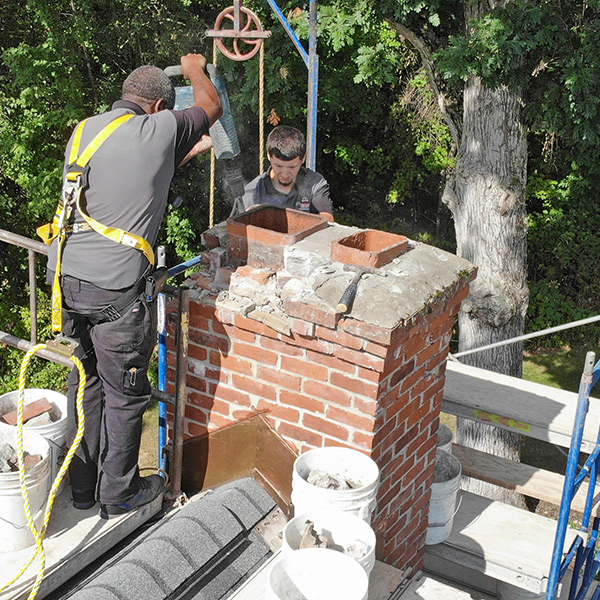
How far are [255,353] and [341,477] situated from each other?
0.69 meters

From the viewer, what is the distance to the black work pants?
3.13m

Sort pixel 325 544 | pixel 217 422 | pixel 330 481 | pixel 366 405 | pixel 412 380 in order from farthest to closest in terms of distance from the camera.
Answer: pixel 217 422
pixel 412 380
pixel 366 405
pixel 330 481
pixel 325 544

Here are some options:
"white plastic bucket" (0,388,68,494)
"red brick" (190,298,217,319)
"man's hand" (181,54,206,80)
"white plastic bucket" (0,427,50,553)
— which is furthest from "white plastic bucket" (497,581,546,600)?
"man's hand" (181,54,206,80)

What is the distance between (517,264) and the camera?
28.3ft

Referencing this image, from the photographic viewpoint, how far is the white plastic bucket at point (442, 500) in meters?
4.44

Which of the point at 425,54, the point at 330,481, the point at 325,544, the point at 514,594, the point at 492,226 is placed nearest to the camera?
the point at 325,544

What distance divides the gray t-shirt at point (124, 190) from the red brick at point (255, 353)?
590mm

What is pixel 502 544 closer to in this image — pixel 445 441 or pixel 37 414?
pixel 445 441

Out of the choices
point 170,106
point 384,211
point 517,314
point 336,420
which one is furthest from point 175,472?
point 384,211

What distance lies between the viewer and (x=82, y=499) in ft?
11.0

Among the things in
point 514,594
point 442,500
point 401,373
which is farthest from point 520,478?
point 401,373

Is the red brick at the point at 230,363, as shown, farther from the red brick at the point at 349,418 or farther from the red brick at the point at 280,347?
the red brick at the point at 349,418

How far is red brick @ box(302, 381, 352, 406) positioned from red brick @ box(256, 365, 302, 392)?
0.04 metres

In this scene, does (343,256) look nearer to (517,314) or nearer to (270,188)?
(270,188)
